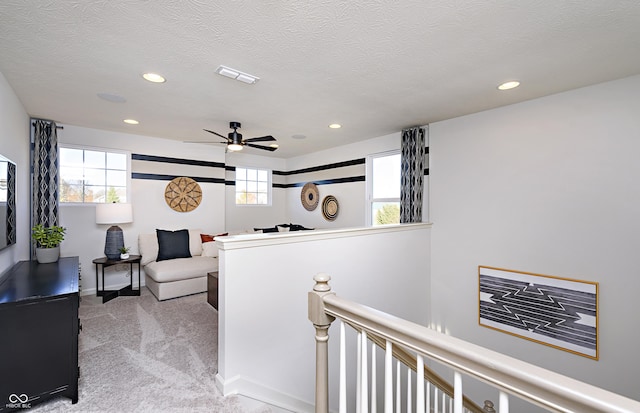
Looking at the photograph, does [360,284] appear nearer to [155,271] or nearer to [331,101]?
[331,101]

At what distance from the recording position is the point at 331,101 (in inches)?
127

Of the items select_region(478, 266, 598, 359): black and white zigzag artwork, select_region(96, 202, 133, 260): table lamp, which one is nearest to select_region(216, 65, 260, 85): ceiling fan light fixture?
select_region(96, 202, 133, 260): table lamp

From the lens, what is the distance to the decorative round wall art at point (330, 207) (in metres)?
5.66

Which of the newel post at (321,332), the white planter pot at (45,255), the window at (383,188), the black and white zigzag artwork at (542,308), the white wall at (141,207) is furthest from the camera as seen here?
the window at (383,188)

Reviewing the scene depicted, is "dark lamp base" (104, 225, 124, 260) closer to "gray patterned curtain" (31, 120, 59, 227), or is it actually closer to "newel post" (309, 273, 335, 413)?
"gray patterned curtain" (31, 120, 59, 227)

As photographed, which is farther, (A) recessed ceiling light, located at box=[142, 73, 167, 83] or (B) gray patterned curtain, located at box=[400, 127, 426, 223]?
(B) gray patterned curtain, located at box=[400, 127, 426, 223]

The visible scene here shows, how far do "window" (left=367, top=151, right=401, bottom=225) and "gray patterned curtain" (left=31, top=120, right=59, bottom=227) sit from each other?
466 cm

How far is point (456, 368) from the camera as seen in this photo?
81 centimetres

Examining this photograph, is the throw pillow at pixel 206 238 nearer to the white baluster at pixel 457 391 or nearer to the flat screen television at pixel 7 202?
the flat screen television at pixel 7 202

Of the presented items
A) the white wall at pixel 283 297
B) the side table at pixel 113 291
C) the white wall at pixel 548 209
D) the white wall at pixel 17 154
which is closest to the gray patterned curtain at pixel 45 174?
the white wall at pixel 17 154

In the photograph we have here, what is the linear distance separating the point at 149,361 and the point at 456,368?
2.69 metres

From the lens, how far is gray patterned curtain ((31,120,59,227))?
376 centimetres

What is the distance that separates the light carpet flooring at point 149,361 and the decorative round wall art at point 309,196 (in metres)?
3.07

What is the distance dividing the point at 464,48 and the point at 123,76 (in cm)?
285
